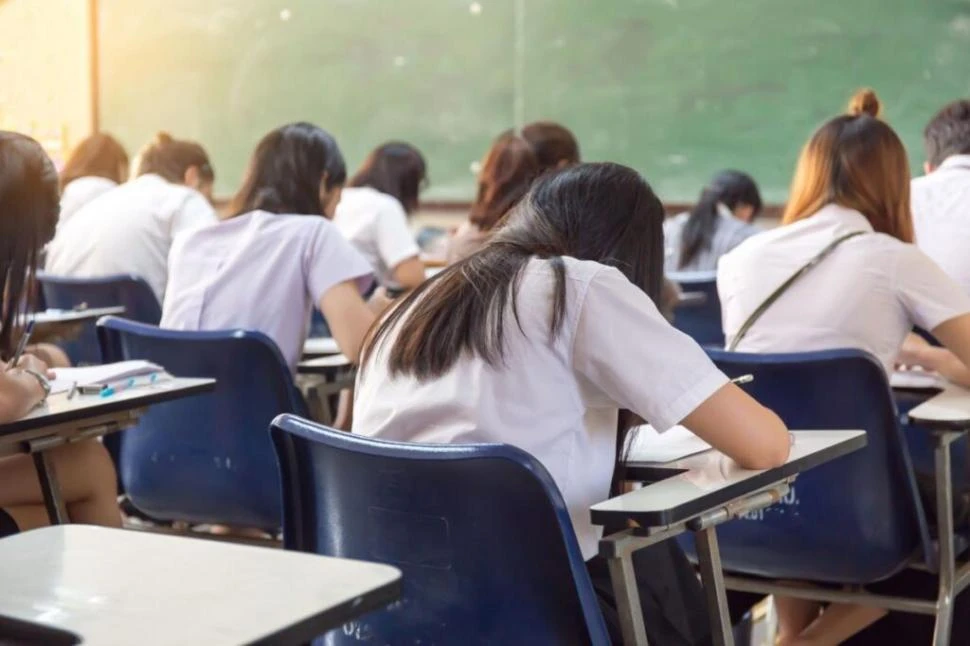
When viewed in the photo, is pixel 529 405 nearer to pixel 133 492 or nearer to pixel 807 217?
pixel 807 217

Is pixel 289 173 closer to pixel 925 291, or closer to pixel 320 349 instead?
pixel 320 349

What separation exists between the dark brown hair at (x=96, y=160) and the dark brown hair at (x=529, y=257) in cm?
449

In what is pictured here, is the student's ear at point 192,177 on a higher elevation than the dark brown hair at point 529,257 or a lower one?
lower

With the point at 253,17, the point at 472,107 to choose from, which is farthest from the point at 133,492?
the point at 253,17

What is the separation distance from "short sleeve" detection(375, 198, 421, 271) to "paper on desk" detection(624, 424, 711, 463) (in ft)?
10.1

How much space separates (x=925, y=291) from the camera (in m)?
2.66

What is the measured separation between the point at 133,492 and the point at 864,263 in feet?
5.21

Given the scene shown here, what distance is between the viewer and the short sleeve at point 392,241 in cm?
516

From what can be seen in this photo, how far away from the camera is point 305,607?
109 centimetres

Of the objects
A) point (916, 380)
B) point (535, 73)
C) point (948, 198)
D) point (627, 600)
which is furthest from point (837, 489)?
point (535, 73)

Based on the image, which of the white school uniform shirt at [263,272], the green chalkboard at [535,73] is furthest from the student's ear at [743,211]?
the white school uniform shirt at [263,272]

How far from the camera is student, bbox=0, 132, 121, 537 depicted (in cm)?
240

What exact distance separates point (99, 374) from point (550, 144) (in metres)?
2.59

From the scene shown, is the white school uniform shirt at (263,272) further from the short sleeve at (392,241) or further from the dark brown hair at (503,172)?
the short sleeve at (392,241)
